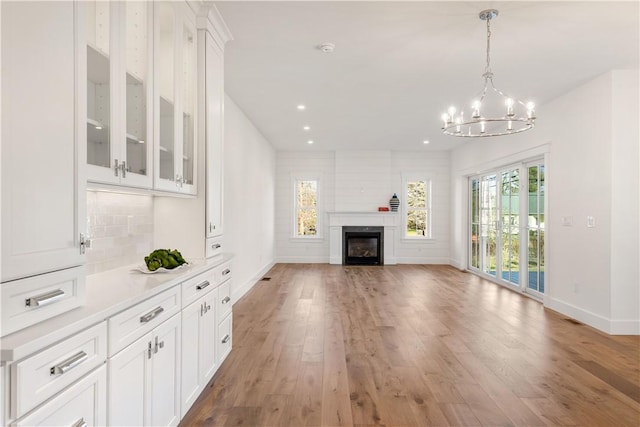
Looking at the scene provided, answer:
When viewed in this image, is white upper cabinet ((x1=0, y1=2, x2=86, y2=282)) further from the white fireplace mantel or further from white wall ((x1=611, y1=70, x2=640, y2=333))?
the white fireplace mantel

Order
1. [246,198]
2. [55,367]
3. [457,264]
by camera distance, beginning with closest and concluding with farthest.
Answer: [55,367] < [246,198] < [457,264]

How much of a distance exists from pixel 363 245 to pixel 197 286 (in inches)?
286

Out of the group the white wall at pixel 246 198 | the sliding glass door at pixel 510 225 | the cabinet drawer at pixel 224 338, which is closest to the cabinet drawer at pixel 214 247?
the cabinet drawer at pixel 224 338

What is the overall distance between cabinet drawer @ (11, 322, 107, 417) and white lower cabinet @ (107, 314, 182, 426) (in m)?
0.14

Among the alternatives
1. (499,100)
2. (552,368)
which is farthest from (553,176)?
(552,368)

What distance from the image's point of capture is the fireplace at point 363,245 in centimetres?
935

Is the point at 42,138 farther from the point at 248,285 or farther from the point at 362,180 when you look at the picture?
the point at 362,180

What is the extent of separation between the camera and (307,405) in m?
2.51

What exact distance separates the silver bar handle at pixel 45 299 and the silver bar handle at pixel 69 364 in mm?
202

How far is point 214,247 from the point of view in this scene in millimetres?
2982

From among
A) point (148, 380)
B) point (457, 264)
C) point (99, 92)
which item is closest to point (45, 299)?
point (148, 380)

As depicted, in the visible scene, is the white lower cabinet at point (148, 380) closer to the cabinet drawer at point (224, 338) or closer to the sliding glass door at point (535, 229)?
the cabinet drawer at point (224, 338)

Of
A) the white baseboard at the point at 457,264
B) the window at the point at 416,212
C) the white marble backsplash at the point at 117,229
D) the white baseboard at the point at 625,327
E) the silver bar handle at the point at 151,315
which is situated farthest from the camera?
the window at the point at 416,212

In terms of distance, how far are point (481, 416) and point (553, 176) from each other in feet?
12.8
